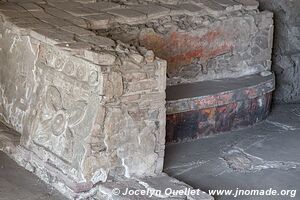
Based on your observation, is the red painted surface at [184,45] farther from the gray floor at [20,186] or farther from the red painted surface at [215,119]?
the gray floor at [20,186]

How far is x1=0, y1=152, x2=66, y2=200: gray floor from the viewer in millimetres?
4055

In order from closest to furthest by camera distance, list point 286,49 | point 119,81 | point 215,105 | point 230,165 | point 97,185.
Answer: point 119,81 < point 97,185 < point 230,165 < point 215,105 < point 286,49

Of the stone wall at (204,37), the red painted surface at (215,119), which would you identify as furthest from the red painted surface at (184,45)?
the red painted surface at (215,119)

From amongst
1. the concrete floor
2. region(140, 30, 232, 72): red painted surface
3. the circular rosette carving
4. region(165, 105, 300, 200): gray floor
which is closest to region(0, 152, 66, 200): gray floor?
the concrete floor

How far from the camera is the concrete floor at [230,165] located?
421cm

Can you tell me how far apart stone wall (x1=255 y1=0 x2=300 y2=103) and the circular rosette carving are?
8.16ft

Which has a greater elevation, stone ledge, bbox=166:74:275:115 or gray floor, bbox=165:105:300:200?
stone ledge, bbox=166:74:275:115

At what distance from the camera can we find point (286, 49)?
20.5 feet

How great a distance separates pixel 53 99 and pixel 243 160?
1360 millimetres

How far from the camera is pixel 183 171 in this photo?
4.51 meters

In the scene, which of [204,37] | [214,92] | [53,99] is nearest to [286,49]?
[204,37]

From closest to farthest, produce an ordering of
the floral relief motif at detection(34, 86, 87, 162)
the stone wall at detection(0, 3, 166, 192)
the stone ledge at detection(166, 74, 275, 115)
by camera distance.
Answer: the stone wall at detection(0, 3, 166, 192) < the floral relief motif at detection(34, 86, 87, 162) < the stone ledge at detection(166, 74, 275, 115)

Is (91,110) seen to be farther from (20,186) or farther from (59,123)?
(20,186)

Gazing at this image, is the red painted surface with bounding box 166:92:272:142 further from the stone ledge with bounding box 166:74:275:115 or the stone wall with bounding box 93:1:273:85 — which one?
the stone wall with bounding box 93:1:273:85
